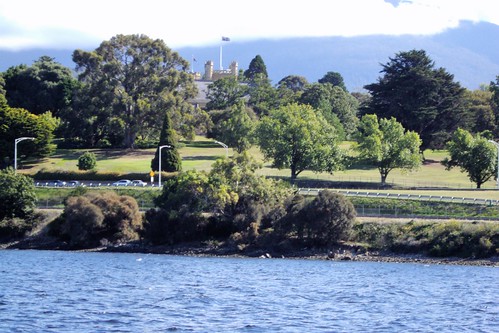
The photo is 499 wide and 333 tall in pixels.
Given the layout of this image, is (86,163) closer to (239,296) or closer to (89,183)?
(89,183)

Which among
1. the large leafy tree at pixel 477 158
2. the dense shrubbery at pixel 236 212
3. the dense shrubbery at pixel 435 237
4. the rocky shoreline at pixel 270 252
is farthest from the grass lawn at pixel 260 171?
the rocky shoreline at pixel 270 252

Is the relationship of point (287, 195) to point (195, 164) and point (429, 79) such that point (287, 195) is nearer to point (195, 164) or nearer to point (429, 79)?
point (195, 164)

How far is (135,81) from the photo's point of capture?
124 metres

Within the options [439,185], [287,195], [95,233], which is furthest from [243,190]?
[439,185]

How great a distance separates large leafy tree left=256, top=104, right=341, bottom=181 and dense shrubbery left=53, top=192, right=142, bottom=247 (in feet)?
84.2

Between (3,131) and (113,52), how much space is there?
2252 centimetres

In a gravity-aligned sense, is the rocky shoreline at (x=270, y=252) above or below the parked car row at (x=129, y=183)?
below

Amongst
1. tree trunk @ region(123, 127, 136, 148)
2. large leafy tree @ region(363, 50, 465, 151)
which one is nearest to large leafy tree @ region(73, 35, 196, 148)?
tree trunk @ region(123, 127, 136, 148)

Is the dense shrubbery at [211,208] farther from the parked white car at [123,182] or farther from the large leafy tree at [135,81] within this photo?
the large leafy tree at [135,81]

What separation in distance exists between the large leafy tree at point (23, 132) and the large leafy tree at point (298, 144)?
2469 cm

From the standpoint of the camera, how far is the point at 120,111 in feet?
398

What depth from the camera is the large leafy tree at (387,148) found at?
339ft

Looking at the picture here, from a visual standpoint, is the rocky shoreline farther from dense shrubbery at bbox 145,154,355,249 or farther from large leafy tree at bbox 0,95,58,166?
large leafy tree at bbox 0,95,58,166

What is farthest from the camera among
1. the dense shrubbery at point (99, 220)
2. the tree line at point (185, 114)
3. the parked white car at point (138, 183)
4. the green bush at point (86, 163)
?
the green bush at point (86, 163)
